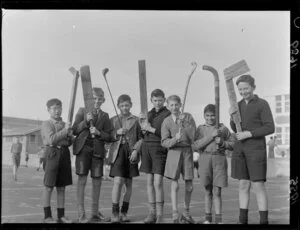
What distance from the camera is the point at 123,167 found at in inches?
152

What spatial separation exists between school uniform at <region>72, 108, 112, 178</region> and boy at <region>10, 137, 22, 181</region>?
0.54 meters

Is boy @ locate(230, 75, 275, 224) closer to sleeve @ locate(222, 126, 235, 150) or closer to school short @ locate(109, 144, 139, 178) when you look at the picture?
sleeve @ locate(222, 126, 235, 150)

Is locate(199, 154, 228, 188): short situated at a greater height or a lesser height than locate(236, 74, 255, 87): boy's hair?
lesser

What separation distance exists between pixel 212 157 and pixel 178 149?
31cm

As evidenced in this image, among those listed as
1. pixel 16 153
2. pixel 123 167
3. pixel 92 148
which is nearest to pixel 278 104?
pixel 123 167

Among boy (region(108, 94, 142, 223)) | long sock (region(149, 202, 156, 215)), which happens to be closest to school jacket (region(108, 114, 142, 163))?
boy (region(108, 94, 142, 223))

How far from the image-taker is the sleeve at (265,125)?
148 inches

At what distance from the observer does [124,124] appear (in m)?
3.95

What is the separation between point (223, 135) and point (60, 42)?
5.54 ft

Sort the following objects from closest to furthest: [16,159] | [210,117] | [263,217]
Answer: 1. [263,217]
2. [210,117]
3. [16,159]

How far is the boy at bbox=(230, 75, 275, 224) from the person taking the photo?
3764 millimetres

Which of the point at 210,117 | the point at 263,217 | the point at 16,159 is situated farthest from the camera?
the point at 16,159

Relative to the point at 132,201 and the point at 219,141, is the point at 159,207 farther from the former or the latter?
the point at 219,141

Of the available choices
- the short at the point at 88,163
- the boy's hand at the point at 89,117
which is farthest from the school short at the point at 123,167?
the boy's hand at the point at 89,117
